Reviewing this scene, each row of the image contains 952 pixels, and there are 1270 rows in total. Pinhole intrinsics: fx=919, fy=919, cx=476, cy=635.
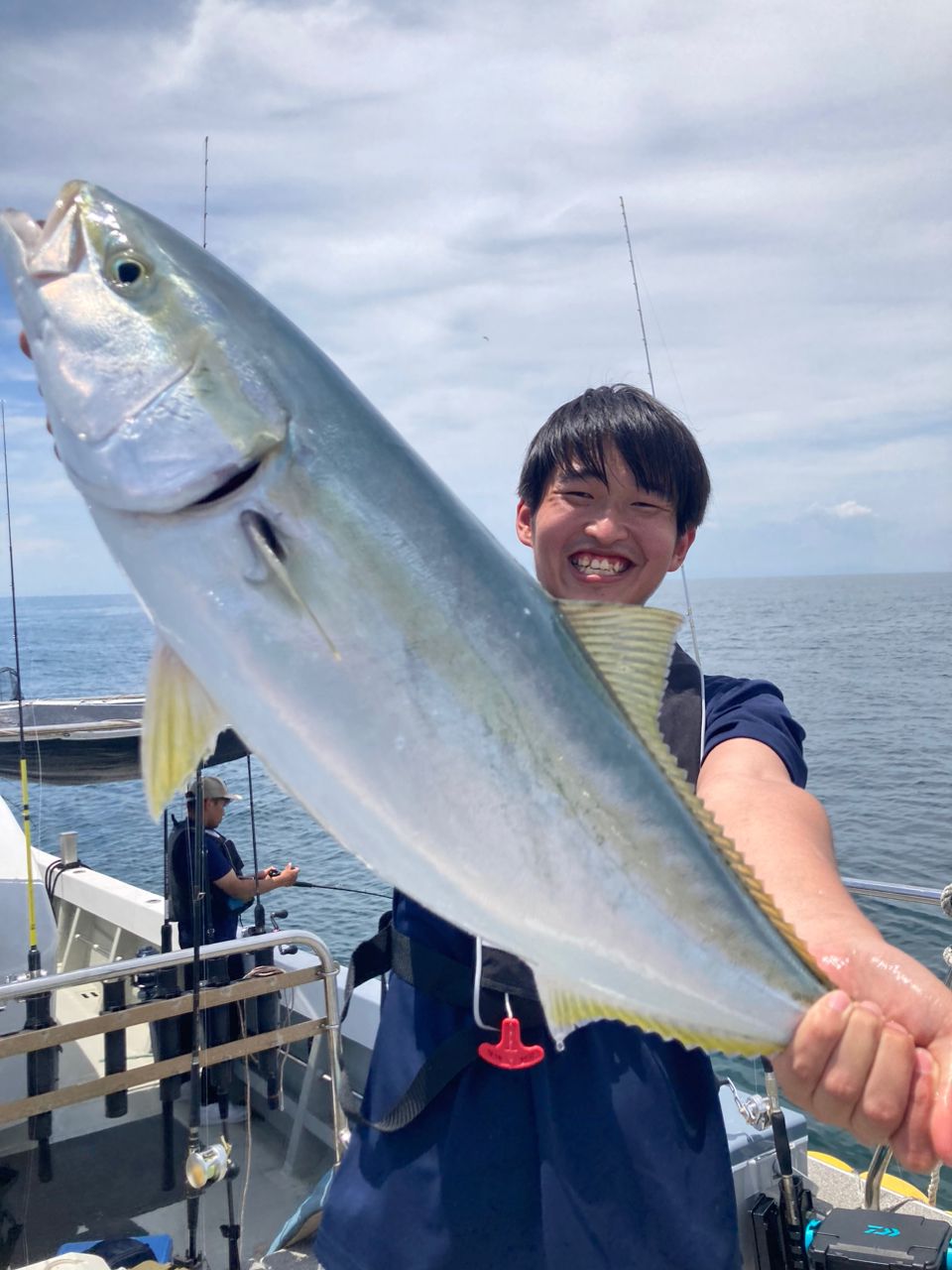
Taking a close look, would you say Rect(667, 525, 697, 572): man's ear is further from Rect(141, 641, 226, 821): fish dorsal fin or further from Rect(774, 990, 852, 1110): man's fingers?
Rect(141, 641, 226, 821): fish dorsal fin

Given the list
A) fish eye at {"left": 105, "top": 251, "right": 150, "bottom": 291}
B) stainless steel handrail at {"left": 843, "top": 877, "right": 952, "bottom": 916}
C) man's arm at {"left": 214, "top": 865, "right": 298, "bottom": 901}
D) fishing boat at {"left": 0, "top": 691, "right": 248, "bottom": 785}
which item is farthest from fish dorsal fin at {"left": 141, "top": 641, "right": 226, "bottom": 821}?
fishing boat at {"left": 0, "top": 691, "right": 248, "bottom": 785}

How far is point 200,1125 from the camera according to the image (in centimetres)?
540

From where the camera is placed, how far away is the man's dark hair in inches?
92.8

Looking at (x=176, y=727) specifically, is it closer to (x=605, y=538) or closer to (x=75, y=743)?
(x=605, y=538)

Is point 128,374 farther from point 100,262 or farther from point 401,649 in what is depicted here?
point 401,649

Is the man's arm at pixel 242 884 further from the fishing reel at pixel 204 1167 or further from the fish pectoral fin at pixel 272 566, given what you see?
the fish pectoral fin at pixel 272 566

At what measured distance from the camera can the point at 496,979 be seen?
1832mm

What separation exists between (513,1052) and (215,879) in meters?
6.16

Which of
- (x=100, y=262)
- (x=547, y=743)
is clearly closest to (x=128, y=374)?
(x=100, y=262)

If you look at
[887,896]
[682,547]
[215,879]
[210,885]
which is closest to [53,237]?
[682,547]

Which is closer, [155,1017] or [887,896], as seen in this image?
[887,896]

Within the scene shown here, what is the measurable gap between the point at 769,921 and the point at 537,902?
41 centimetres

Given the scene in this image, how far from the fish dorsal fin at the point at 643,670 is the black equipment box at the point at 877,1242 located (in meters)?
2.43

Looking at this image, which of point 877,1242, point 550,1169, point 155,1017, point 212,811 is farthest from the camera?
point 212,811
